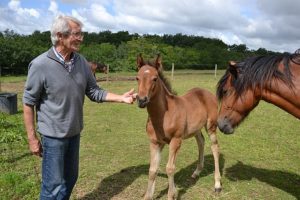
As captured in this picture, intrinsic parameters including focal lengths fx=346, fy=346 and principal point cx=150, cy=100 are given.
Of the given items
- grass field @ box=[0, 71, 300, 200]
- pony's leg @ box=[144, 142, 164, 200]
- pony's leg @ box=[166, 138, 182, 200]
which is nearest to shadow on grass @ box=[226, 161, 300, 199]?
grass field @ box=[0, 71, 300, 200]

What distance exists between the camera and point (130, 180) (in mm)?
5383

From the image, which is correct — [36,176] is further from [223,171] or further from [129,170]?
[223,171]

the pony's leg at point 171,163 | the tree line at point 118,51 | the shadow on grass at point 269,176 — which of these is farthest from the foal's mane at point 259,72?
the tree line at point 118,51

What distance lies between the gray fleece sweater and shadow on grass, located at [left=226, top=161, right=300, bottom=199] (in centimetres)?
338

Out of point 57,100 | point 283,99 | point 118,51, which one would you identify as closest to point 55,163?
point 57,100

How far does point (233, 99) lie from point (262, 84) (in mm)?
385

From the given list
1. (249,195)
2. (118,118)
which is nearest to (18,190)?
(249,195)

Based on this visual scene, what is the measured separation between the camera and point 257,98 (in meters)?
3.76

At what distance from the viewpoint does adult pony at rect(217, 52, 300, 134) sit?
352 cm

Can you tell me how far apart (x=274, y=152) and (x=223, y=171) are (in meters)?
1.95

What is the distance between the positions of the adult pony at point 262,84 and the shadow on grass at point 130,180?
1.77m

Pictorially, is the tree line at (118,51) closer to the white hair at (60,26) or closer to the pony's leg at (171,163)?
the pony's leg at (171,163)

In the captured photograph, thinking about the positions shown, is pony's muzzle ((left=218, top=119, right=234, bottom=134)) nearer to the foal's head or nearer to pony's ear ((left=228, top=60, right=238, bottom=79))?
pony's ear ((left=228, top=60, right=238, bottom=79))

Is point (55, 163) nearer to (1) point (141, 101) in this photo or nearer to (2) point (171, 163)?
(1) point (141, 101)
